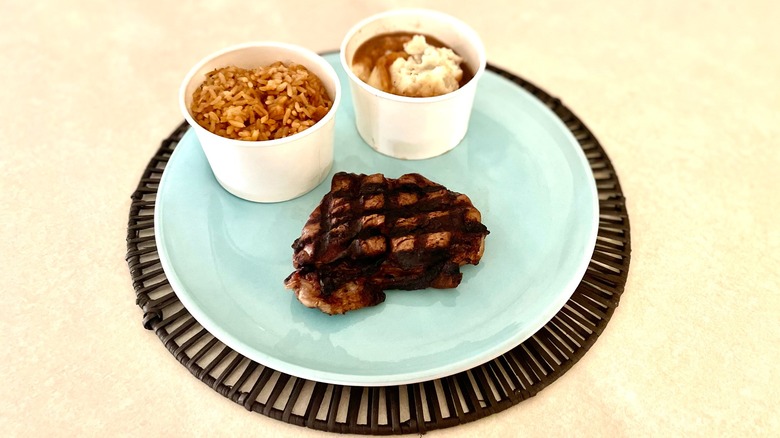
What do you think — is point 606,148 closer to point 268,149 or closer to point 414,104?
point 414,104

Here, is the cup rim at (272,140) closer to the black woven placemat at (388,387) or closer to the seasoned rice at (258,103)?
the seasoned rice at (258,103)

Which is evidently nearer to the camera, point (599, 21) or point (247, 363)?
point (247, 363)

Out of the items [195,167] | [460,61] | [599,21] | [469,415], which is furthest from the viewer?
[599,21]

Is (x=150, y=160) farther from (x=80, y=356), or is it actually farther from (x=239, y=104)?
(x=80, y=356)

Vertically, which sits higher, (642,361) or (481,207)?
(481,207)

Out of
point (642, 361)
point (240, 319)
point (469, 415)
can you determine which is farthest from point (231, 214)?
point (642, 361)

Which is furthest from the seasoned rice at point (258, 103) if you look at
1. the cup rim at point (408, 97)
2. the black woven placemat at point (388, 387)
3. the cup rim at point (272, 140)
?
the black woven placemat at point (388, 387)
